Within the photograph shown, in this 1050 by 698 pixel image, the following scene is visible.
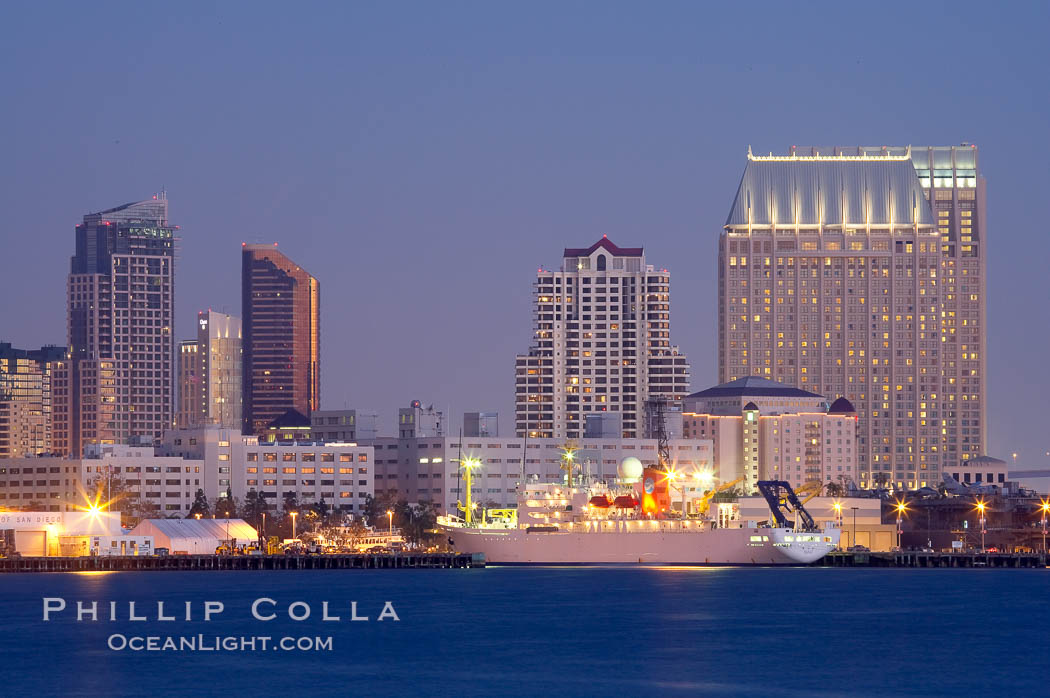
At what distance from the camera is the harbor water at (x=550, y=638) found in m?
106

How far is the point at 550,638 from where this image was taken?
5039 inches

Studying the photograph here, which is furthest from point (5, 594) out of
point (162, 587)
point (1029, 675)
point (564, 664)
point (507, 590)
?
point (1029, 675)

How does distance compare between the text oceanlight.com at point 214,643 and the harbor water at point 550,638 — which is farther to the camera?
the text oceanlight.com at point 214,643

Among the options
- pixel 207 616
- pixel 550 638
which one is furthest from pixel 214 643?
pixel 550 638

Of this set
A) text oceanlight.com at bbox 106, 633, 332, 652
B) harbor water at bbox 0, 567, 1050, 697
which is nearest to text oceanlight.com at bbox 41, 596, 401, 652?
text oceanlight.com at bbox 106, 633, 332, 652

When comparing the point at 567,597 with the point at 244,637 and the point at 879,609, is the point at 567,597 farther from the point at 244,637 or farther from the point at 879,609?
the point at 244,637

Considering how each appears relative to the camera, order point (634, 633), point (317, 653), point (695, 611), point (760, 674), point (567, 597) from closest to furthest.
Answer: point (760, 674), point (317, 653), point (634, 633), point (695, 611), point (567, 597)

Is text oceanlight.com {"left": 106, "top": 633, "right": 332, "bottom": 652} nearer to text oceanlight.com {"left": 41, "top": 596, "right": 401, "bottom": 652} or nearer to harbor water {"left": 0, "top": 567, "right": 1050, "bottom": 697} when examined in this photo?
text oceanlight.com {"left": 41, "top": 596, "right": 401, "bottom": 652}

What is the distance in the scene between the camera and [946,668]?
114 meters

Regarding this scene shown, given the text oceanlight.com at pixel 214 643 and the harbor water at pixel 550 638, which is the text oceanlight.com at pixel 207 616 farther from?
the harbor water at pixel 550 638

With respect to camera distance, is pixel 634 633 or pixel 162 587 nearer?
pixel 634 633

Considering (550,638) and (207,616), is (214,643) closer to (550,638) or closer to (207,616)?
(207,616)

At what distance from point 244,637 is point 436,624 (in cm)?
1560

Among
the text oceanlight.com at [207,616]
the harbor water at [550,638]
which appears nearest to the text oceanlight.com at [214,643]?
the text oceanlight.com at [207,616]
